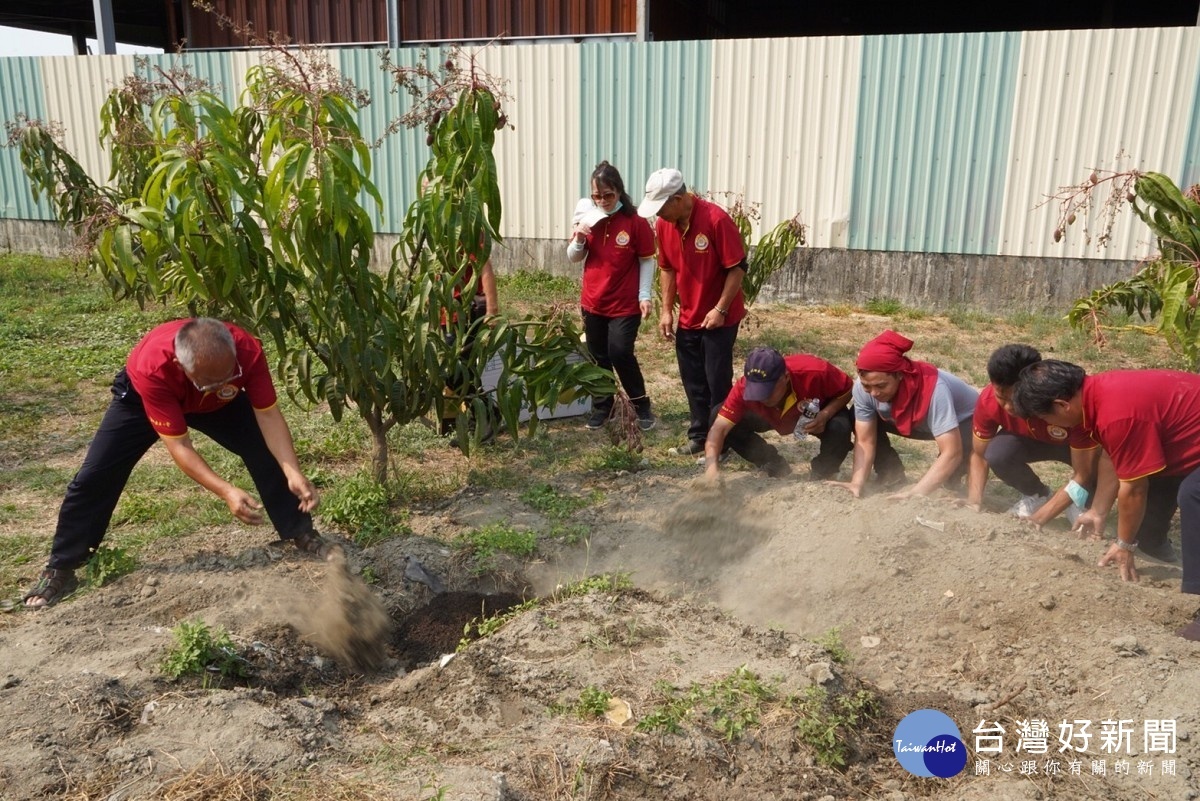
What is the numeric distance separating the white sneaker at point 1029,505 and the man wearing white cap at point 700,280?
1637 mm

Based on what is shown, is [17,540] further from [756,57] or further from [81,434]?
[756,57]

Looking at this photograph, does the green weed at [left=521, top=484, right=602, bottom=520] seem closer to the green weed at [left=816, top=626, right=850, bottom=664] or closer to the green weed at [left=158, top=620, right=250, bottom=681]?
the green weed at [left=816, top=626, right=850, bottom=664]

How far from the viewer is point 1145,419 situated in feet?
10.5

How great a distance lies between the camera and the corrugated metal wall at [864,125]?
25.7ft

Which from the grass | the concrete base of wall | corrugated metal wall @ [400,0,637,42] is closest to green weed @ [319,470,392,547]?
the grass

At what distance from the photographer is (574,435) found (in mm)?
5676

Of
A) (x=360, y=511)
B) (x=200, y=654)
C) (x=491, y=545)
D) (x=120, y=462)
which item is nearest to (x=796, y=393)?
(x=491, y=545)

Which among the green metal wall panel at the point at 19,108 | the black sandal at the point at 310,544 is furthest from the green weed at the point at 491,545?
the green metal wall panel at the point at 19,108

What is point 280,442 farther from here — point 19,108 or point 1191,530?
point 19,108

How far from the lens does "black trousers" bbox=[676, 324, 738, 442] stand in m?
5.11

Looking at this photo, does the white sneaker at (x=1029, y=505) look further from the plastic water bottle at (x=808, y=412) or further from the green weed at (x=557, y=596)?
the green weed at (x=557, y=596)

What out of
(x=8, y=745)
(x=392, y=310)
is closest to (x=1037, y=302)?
(x=392, y=310)

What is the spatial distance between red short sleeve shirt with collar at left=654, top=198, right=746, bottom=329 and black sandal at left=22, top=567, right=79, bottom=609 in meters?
3.29

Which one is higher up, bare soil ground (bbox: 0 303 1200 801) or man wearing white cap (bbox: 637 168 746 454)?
man wearing white cap (bbox: 637 168 746 454)
